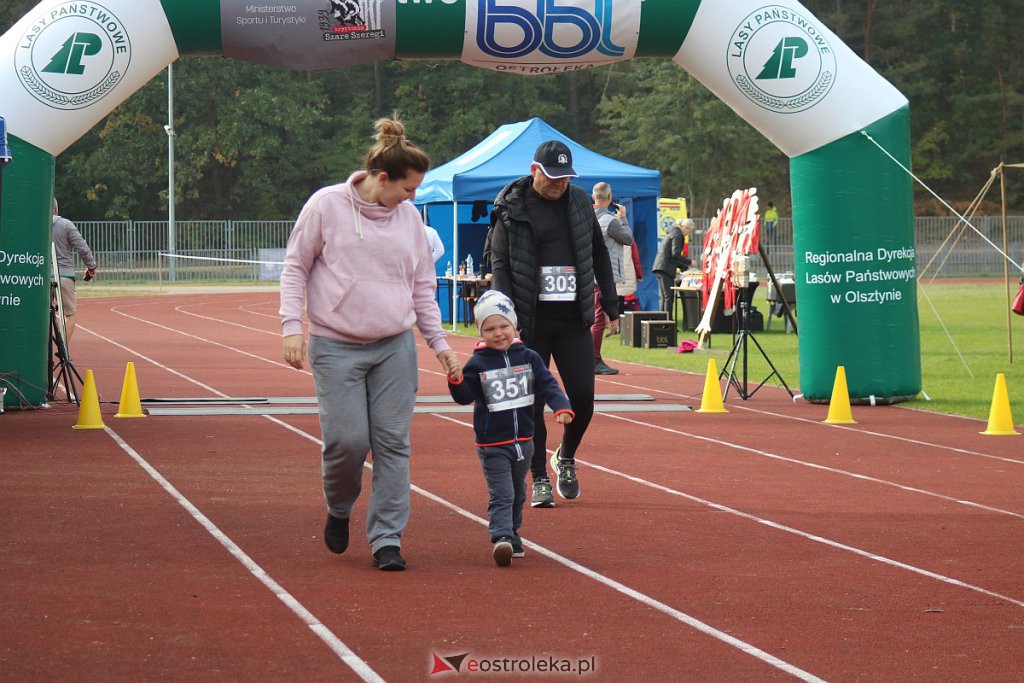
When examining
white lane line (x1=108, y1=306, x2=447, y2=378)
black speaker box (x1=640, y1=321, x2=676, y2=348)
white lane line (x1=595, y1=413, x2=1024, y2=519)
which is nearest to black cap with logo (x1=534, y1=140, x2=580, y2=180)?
white lane line (x1=595, y1=413, x2=1024, y2=519)

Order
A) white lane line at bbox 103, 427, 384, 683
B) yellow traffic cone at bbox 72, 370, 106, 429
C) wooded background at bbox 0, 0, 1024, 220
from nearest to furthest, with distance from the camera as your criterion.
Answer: white lane line at bbox 103, 427, 384, 683 < yellow traffic cone at bbox 72, 370, 106, 429 < wooded background at bbox 0, 0, 1024, 220

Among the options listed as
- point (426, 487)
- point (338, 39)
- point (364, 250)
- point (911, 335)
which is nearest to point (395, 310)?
point (364, 250)

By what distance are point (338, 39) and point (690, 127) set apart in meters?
47.9

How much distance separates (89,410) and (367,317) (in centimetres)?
587

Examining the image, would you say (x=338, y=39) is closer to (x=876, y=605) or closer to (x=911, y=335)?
(x=911, y=335)

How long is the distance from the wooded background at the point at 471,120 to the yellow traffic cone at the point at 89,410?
47.4m

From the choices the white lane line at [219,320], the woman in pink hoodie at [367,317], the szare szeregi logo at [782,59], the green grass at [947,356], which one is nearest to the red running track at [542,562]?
the woman in pink hoodie at [367,317]

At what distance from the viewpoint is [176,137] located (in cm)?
5875

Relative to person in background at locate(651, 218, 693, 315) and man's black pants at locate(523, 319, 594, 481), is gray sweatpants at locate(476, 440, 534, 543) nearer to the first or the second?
man's black pants at locate(523, 319, 594, 481)

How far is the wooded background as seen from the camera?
5850 cm

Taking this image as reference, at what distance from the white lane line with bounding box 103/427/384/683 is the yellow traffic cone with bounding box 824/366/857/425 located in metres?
5.67

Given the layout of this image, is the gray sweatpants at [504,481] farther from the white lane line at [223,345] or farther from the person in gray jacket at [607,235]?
the white lane line at [223,345]

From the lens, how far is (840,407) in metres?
12.3

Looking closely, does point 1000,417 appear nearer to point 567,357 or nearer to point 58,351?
point 567,357
